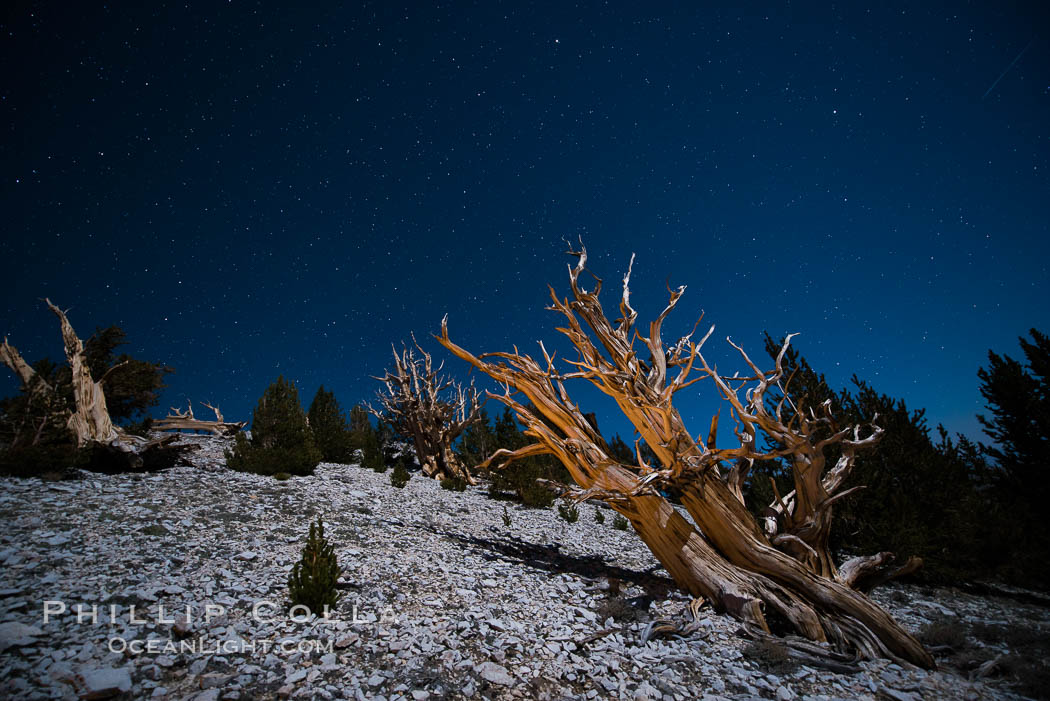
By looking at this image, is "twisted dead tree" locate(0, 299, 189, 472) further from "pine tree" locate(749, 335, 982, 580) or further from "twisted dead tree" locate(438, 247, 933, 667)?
"pine tree" locate(749, 335, 982, 580)

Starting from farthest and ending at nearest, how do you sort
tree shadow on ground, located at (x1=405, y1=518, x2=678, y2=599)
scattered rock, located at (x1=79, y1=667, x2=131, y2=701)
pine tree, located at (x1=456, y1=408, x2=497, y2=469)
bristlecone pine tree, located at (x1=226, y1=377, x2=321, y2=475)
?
pine tree, located at (x1=456, y1=408, x2=497, y2=469), bristlecone pine tree, located at (x1=226, y1=377, x2=321, y2=475), tree shadow on ground, located at (x1=405, y1=518, x2=678, y2=599), scattered rock, located at (x1=79, y1=667, x2=131, y2=701)

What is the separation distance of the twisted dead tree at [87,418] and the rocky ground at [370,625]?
237 centimetres

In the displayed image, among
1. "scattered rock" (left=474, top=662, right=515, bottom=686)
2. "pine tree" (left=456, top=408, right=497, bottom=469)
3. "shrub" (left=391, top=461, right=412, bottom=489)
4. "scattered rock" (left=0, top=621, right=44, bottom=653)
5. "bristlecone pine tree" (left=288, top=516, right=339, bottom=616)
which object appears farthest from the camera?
"pine tree" (left=456, top=408, right=497, bottom=469)

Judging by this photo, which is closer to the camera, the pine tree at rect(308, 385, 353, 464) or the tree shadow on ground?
the tree shadow on ground

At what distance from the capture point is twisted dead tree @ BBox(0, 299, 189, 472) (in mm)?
8836

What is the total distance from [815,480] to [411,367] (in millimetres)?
14511

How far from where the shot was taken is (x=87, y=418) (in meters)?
9.74

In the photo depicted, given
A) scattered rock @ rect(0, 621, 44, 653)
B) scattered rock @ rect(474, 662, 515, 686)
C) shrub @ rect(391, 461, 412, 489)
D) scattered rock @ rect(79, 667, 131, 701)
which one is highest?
shrub @ rect(391, 461, 412, 489)

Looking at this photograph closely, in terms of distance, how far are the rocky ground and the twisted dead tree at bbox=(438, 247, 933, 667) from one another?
451 millimetres

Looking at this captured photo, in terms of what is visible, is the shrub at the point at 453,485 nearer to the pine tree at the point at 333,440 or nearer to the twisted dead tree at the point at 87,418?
the pine tree at the point at 333,440

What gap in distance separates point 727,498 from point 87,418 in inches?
555

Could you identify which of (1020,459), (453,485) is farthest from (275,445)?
(1020,459)

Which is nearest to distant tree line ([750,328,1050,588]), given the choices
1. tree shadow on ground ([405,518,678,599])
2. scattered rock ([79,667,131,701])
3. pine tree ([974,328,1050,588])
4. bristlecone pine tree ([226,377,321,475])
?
pine tree ([974,328,1050,588])

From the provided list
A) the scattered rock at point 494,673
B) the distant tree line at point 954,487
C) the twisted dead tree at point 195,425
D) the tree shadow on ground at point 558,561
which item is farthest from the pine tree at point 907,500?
the twisted dead tree at point 195,425
